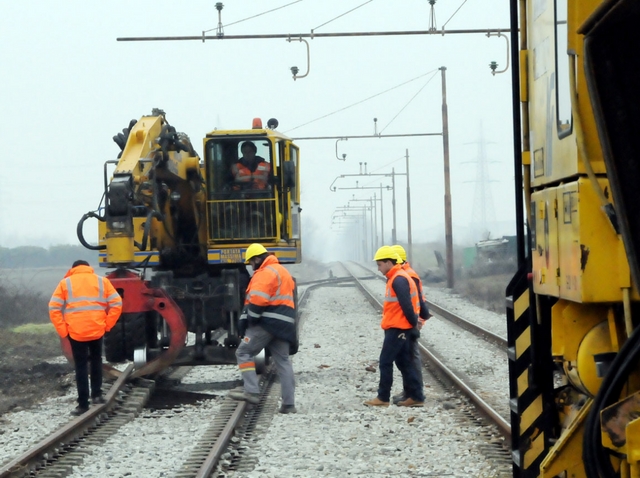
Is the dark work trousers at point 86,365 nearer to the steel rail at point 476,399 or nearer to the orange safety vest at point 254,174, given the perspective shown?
the orange safety vest at point 254,174

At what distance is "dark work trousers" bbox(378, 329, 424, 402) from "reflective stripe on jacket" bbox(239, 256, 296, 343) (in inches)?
42.6

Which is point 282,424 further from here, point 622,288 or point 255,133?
point 622,288


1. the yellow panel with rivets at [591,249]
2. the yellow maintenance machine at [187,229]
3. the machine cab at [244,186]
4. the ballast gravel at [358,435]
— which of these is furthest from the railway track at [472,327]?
the yellow panel with rivets at [591,249]

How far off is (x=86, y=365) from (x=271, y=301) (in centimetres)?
216

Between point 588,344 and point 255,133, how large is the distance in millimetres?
9665

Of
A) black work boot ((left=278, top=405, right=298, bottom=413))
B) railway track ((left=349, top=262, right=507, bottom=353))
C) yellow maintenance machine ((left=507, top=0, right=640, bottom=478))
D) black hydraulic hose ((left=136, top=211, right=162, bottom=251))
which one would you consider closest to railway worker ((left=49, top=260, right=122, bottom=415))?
black hydraulic hose ((left=136, top=211, right=162, bottom=251))

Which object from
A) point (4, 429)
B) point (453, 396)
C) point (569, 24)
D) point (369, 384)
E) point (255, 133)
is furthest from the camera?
point (255, 133)

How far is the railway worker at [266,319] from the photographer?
10.4m

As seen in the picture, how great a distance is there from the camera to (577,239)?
12.4ft

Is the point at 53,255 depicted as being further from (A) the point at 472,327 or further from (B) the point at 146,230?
(B) the point at 146,230

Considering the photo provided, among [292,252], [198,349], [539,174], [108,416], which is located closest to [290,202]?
[292,252]

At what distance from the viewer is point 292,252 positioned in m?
13.8

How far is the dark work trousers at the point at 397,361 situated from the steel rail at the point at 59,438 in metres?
3.09

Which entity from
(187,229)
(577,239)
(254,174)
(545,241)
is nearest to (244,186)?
(254,174)
